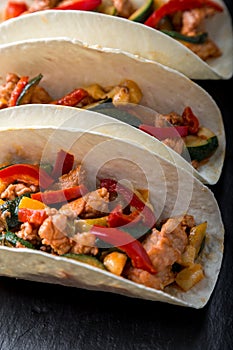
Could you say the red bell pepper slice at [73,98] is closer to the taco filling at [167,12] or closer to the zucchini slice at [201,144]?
the zucchini slice at [201,144]

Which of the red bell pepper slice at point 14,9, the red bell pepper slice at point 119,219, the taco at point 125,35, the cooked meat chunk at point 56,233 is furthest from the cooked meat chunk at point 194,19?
the cooked meat chunk at point 56,233

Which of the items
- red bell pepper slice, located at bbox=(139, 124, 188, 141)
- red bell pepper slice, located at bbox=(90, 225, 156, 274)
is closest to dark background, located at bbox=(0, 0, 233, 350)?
red bell pepper slice, located at bbox=(90, 225, 156, 274)

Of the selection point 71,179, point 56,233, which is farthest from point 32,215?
point 71,179

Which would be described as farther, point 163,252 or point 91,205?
point 91,205

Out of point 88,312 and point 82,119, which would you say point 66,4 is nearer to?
point 82,119

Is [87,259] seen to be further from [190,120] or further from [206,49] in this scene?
[206,49]

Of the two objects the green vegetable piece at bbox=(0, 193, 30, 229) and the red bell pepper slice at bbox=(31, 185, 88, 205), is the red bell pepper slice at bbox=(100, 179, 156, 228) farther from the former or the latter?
the green vegetable piece at bbox=(0, 193, 30, 229)
